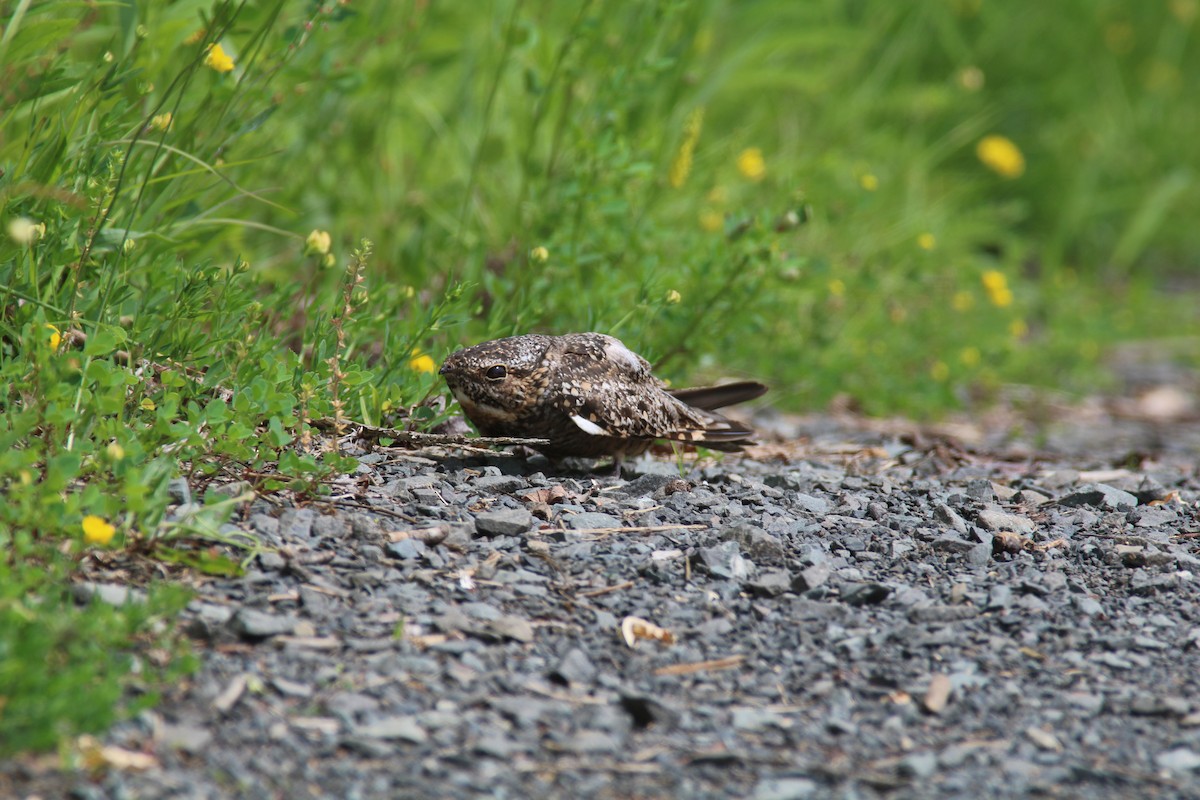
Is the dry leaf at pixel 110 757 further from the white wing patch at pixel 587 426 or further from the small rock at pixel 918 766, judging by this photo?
the white wing patch at pixel 587 426

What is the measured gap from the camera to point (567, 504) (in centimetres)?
323

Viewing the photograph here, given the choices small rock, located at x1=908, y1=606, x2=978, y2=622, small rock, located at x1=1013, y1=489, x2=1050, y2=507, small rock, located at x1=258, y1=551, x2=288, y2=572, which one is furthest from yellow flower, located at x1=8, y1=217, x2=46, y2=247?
small rock, located at x1=1013, y1=489, x2=1050, y2=507

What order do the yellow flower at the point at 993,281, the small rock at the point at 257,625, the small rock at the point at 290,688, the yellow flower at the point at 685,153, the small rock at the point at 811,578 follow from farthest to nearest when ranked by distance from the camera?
the yellow flower at the point at 993,281
the yellow flower at the point at 685,153
the small rock at the point at 811,578
the small rock at the point at 257,625
the small rock at the point at 290,688

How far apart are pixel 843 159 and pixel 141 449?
17.4 feet

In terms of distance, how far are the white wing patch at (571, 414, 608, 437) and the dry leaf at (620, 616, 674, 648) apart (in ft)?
2.68

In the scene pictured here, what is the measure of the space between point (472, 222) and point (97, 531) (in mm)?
3221

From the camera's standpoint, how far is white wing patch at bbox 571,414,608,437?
3.40 meters

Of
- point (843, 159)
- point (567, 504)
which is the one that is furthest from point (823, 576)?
point (843, 159)

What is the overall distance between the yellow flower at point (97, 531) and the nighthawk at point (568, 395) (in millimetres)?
1140

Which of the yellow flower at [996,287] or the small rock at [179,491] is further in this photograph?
the yellow flower at [996,287]

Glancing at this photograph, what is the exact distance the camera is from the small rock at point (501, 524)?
9.75 ft

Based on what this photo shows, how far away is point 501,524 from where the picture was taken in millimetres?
2975

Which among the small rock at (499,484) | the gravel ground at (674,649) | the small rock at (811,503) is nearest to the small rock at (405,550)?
the gravel ground at (674,649)

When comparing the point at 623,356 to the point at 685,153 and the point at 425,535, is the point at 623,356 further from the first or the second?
the point at 685,153
